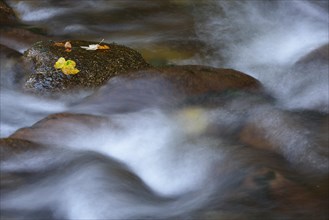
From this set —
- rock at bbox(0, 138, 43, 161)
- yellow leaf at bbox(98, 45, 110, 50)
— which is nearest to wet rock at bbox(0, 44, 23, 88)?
yellow leaf at bbox(98, 45, 110, 50)

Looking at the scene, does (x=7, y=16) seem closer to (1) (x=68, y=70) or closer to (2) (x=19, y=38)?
(2) (x=19, y=38)

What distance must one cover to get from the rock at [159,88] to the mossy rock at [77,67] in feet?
2.04

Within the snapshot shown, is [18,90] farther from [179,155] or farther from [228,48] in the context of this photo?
[228,48]

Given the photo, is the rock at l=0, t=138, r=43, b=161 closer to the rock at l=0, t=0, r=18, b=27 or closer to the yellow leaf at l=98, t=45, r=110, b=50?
the yellow leaf at l=98, t=45, r=110, b=50

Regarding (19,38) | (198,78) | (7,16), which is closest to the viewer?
(198,78)

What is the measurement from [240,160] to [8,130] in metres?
2.78

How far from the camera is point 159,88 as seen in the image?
5555mm

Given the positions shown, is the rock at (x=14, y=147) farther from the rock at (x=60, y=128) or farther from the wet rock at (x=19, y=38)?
the wet rock at (x=19, y=38)

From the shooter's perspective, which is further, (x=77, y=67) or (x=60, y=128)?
(x=77, y=67)

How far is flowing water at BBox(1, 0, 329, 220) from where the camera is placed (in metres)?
3.86

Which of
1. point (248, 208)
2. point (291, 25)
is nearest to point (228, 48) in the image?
point (291, 25)

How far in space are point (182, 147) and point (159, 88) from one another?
2.79 ft

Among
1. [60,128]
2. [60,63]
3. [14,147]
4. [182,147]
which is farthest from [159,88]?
[14,147]

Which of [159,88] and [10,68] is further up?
[10,68]
